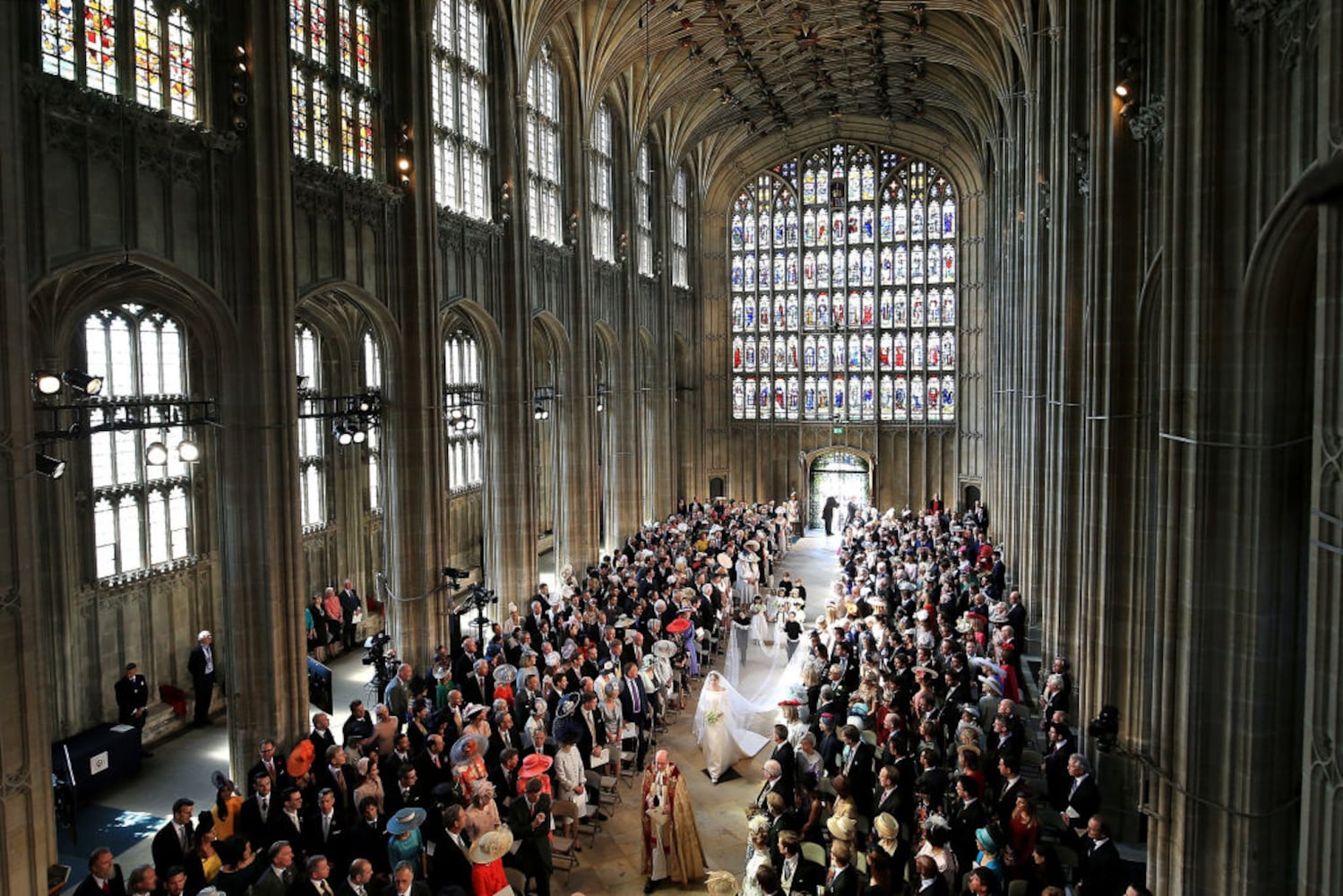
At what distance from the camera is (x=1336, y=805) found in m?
6.05

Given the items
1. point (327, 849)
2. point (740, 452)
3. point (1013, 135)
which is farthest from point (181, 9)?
point (740, 452)

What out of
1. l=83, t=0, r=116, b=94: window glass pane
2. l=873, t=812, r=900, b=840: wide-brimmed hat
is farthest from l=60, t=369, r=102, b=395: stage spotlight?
l=873, t=812, r=900, b=840: wide-brimmed hat

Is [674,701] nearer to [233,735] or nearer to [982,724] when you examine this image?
[982,724]

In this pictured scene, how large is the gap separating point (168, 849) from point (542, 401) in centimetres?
1673

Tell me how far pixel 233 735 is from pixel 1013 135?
2459cm

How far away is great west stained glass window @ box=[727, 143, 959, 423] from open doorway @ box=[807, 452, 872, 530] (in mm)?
2064

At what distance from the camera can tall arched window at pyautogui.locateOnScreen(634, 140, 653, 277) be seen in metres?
33.1

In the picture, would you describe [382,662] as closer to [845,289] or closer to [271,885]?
[271,885]

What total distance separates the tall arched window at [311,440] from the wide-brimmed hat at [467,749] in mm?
11018

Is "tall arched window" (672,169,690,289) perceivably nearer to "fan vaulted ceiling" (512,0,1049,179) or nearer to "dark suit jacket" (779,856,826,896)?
"fan vaulted ceiling" (512,0,1049,179)

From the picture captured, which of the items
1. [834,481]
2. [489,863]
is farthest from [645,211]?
[489,863]

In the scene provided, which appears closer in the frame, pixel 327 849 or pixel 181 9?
pixel 327 849

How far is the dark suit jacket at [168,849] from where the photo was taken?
9109 mm

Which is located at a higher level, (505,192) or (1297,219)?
(505,192)
